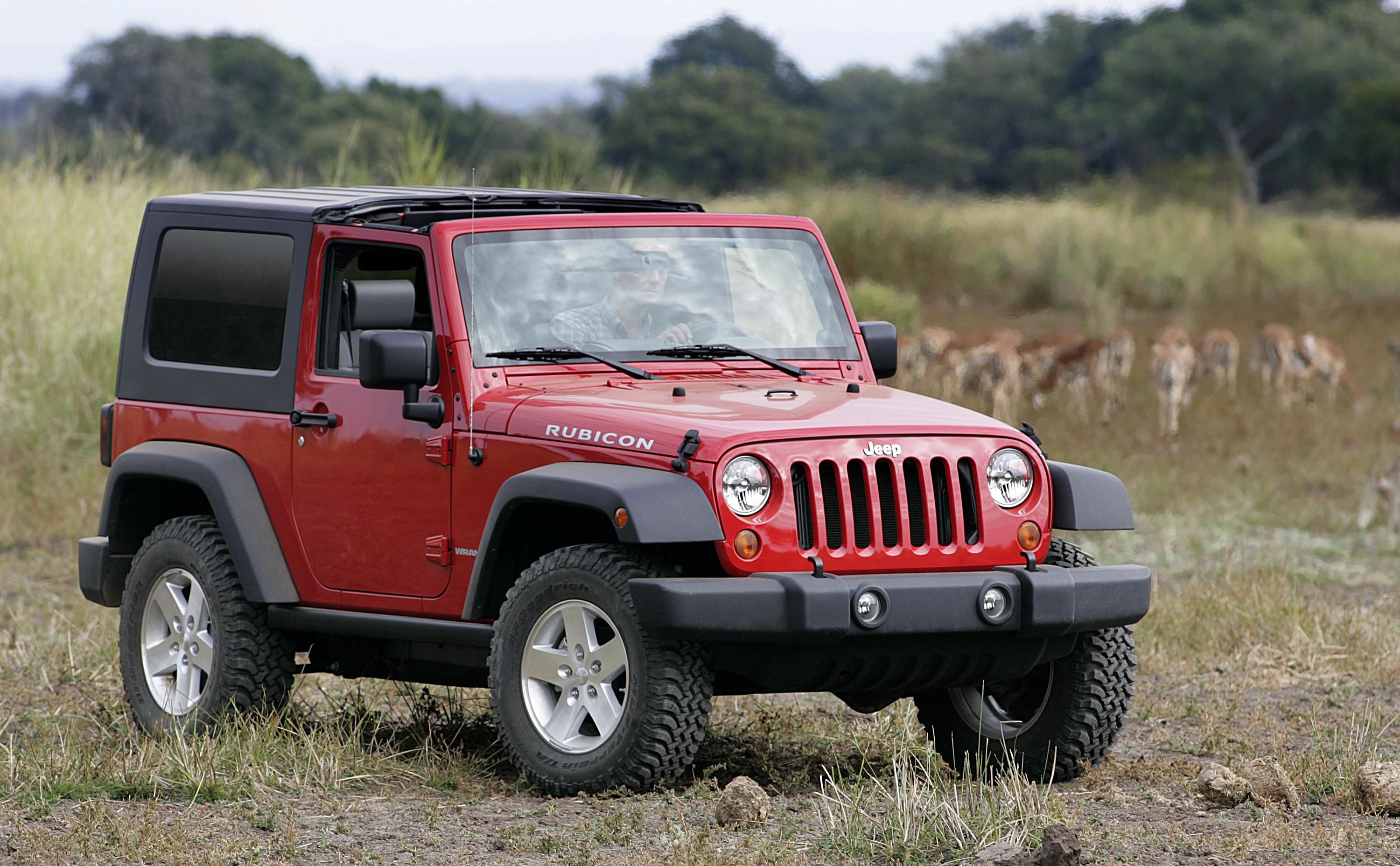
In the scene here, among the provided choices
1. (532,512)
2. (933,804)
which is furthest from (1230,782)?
(532,512)

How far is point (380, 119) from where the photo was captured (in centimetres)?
5869

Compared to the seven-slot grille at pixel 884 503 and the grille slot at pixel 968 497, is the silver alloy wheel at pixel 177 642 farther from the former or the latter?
the grille slot at pixel 968 497

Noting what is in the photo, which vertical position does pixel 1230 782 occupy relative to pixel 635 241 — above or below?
below

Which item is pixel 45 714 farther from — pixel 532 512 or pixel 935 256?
pixel 935 256

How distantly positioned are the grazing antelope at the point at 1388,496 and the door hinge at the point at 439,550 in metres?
9.14

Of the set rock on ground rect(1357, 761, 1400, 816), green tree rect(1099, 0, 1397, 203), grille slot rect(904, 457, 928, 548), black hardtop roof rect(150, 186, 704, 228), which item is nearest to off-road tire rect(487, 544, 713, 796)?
grille slot rect(904, 457, 928, 548)

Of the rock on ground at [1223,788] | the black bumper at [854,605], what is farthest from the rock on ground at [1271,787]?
the black bumper at [854,605]

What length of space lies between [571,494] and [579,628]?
1.48 ft

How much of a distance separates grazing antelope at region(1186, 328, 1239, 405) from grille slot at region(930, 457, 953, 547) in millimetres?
15408

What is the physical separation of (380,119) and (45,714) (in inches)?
2064

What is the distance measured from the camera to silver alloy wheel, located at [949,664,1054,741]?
6699 mm

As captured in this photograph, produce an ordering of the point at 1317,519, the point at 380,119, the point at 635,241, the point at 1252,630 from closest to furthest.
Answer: the point at 635,241
the point at 1252,630
the point at 1317,519
the point at 380,119

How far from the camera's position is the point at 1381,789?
5895 mm

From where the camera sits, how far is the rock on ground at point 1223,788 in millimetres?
5988
